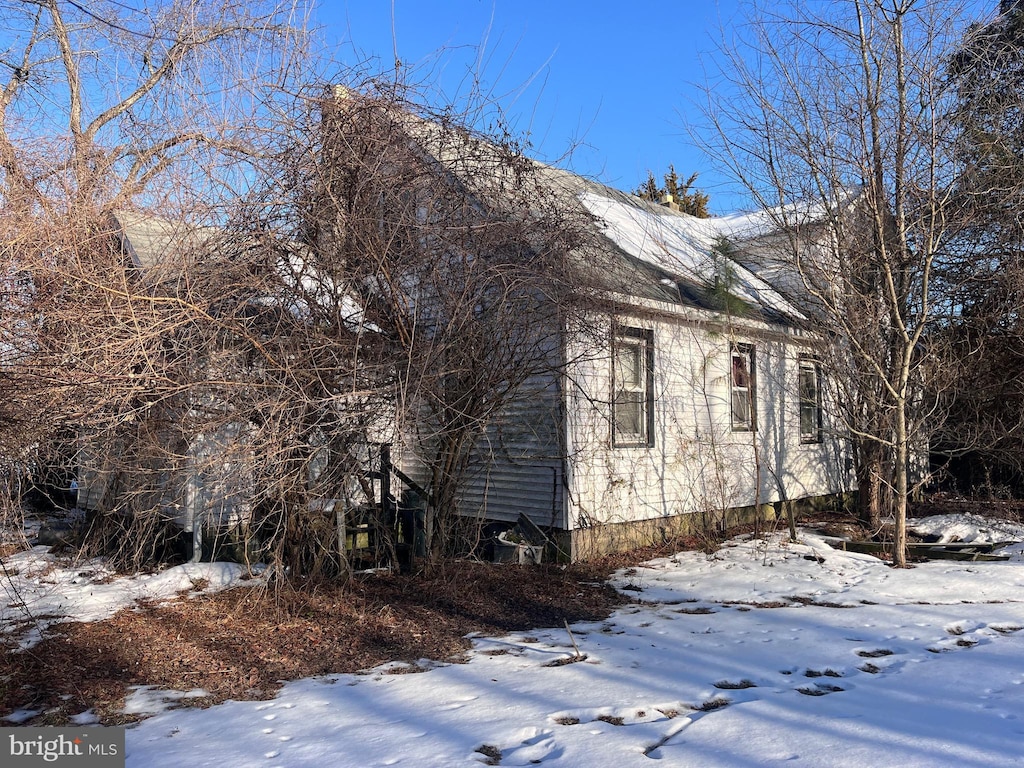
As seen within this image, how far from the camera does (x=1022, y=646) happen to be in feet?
18.8

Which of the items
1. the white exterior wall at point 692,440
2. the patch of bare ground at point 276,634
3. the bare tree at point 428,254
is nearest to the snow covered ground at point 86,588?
the patch of bare ground at point 276,634

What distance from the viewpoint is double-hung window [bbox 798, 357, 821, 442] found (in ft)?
44.0

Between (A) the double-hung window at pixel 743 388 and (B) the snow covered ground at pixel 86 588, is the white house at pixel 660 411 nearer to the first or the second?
(A) the double-hung window at pixel 743 388

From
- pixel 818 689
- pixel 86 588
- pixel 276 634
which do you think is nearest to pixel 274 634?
pixel 276 634

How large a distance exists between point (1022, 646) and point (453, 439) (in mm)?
5122

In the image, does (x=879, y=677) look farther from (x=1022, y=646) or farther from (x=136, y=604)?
(x=136, y=604)

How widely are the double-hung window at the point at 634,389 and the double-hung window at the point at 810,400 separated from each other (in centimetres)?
408

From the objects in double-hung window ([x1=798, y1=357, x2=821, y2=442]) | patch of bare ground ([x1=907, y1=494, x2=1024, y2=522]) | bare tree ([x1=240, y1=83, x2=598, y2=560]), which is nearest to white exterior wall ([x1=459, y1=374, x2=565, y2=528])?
bare tree ([x1=240, y1=83, x2=598, y2=560])

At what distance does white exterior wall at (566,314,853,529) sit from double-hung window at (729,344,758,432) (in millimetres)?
147

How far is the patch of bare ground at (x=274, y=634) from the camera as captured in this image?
519 centimetres

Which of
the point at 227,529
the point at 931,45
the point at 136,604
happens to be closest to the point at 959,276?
the point at 931,45

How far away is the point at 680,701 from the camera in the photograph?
182 inches

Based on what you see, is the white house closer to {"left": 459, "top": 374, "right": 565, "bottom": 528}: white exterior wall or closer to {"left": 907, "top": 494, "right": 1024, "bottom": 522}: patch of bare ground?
{"left": 459, "top": 374, "right": 565, "bottom": 528}: white exterior wall

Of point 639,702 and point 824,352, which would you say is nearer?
point 639,702
